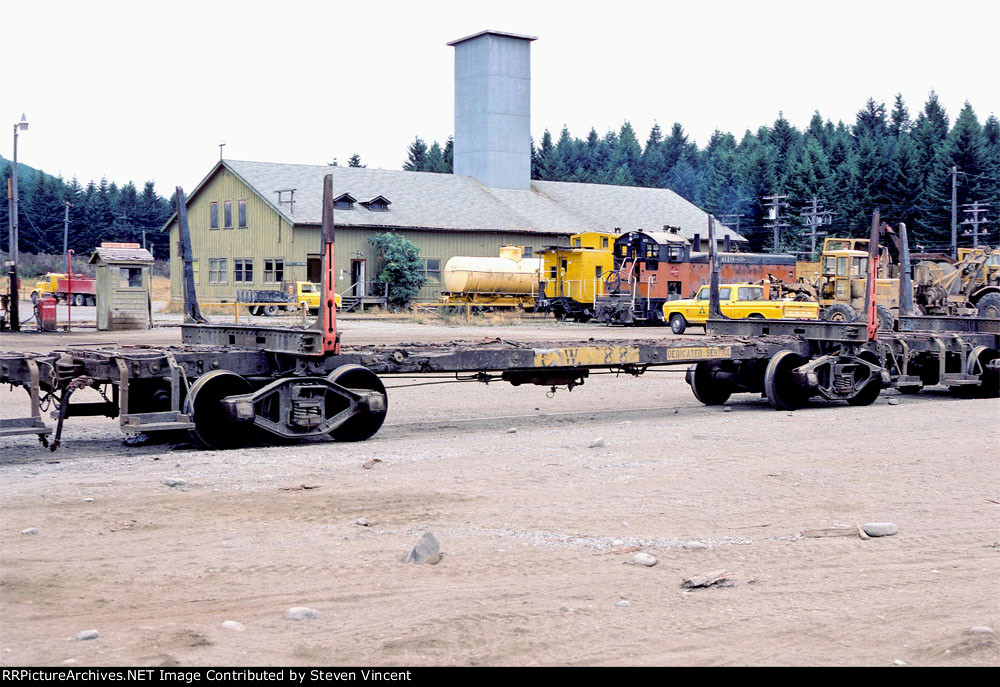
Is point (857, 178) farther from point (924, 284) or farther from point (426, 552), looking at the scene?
point (426, 552)

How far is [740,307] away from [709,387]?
1671 cm

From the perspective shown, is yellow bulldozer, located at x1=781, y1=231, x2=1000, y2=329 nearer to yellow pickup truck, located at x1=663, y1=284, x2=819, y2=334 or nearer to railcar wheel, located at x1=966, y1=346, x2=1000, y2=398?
yellow pickup truck, located at x1=663, y1=284, x2=819, y2=334

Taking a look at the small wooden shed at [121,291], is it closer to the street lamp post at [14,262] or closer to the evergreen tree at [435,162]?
the street lamp post at [14,262]

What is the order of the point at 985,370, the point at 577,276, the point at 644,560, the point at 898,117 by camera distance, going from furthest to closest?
1. the point at 898,117
2. the point at 577,276
3. the point at 985,370
4. the point at 644,560

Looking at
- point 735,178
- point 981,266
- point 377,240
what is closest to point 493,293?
point 377,240

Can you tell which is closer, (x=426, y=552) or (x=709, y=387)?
(x=426, y=552)

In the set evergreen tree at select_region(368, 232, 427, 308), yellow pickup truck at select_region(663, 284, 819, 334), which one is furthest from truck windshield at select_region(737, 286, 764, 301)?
evergreen tree at select_region(368, 232, 427, 308)

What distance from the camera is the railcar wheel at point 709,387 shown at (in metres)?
17.2

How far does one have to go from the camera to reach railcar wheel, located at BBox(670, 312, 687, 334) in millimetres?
36531

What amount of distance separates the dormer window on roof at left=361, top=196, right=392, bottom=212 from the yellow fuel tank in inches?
300

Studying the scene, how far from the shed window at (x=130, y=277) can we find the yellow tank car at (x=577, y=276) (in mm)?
17534

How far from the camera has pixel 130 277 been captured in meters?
35.5

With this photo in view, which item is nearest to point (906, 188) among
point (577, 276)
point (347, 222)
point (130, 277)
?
point (577, 276)
